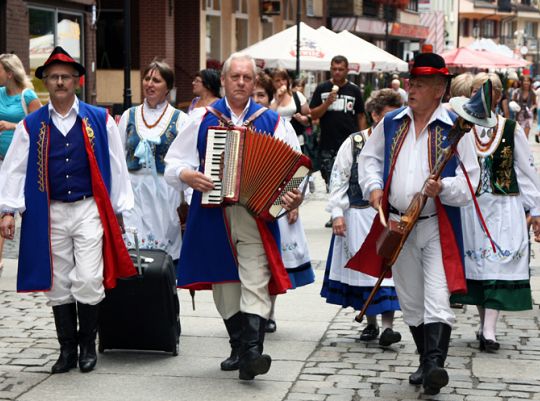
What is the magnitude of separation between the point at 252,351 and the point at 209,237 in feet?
2.14

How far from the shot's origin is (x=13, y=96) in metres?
10.0

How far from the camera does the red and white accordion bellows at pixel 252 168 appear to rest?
20.5ft

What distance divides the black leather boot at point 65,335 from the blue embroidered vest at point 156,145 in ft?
4.82

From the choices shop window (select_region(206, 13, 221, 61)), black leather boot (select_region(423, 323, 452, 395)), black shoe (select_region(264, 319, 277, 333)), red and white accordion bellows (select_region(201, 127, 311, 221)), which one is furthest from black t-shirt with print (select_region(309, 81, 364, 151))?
shop window (select_region(206, 13, 221, 61))

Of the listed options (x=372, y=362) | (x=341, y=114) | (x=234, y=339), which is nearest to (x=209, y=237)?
(x=234, y=339)

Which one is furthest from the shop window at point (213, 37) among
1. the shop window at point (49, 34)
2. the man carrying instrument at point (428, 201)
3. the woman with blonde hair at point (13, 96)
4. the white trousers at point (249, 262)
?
the man carrying instrument at point (428, 201)

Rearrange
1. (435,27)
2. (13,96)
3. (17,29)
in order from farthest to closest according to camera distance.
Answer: (435,27) < (17,29) < (13,96)

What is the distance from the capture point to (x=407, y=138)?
6207 millimetres

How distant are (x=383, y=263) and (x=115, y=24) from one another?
73.3 feet

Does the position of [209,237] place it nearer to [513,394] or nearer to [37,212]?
[37,212]

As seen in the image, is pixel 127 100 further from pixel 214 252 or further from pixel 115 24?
pixel 115 24

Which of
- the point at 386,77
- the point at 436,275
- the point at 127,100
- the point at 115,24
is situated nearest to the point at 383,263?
the point at 436,275

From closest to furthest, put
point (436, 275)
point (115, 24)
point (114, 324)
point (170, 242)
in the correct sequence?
1. point (436, 275)
2. point (114, 324)
3. point (170, 242)
4. point (115, 24)

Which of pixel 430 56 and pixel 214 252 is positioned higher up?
pixel 430 56
